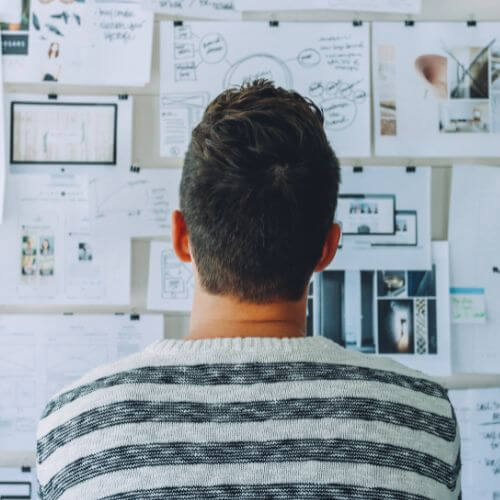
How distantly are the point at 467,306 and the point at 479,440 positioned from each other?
30 cm

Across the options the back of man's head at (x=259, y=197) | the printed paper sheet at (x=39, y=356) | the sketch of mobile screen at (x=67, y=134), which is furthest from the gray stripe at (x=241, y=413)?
the sketch of mobile screen at (x=67, y=134)

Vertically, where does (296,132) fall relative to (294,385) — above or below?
above

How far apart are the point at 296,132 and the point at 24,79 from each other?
0.89 metres

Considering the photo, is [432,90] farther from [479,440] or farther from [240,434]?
[240,434]

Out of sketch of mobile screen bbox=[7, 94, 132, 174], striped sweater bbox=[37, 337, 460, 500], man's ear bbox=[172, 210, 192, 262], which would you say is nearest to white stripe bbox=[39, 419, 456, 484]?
striped sweater bbox=[37, 337, 460, 500]

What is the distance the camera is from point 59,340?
133cm

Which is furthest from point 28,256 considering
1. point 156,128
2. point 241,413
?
point 241,413

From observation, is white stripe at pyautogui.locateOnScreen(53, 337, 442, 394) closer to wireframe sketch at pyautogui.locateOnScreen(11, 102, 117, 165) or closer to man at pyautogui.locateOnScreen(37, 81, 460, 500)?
man at pyautogui.locateOnScreen(37, 81, 460, 500)

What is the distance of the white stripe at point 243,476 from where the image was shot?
1.97ft

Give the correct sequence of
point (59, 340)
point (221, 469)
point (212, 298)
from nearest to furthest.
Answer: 1. point (221, 469)
2. point (212, 298)
3. point (59, 340)

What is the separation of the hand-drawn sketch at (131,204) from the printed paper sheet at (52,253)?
0.9 inches

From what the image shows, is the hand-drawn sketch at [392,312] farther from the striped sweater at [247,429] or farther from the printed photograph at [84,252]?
the striped sweater at [247,429]

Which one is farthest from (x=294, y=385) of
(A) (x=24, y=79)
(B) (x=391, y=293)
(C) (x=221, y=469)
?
(A) (x=24, y=79)

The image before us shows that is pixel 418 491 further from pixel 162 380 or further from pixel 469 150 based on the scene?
pixel 469 150
